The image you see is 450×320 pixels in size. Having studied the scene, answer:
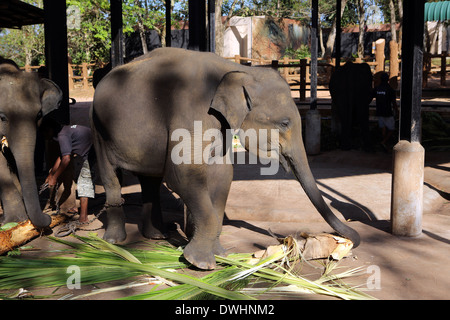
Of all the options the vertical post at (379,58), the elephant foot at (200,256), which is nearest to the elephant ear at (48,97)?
the elephant foot at (200,256)

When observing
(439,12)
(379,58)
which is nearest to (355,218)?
(379,58)

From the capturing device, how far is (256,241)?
553 cm

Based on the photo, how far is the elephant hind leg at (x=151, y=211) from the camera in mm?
5676

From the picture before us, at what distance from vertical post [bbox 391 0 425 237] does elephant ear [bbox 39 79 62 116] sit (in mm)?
3591

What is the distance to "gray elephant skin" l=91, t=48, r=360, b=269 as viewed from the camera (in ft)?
15.0

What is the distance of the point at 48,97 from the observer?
571 cm

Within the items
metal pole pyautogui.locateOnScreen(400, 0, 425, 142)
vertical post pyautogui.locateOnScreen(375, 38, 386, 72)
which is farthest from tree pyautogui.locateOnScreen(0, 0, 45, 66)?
metal pole pyautogui.locateOnScreen(400, 0, 425, 142)

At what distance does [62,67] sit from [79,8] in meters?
20.5

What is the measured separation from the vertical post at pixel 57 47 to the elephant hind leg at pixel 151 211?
1884 millimetres

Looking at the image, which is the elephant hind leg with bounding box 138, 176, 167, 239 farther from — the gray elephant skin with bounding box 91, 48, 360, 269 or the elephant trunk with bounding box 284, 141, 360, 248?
the elephant trunk with bounding box 284, 141, 360, 248

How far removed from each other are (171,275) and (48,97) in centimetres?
262

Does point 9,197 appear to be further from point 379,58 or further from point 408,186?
point 379,58
